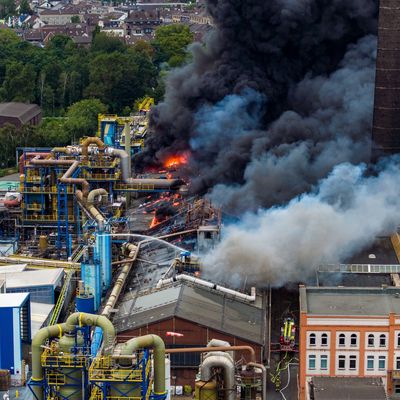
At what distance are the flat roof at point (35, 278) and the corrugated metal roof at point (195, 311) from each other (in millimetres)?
3756

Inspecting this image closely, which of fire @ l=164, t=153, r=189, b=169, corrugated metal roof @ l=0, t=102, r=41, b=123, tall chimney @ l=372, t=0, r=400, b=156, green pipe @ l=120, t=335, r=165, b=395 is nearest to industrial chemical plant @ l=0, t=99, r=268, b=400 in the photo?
green pipe @ l=120, t=335, r=165, b=395

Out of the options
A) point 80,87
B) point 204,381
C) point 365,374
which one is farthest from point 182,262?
point 80,87

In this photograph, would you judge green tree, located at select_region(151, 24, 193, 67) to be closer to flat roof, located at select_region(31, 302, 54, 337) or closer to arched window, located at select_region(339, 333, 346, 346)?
flat roof, located at select_region(31, 302, 54, 337)

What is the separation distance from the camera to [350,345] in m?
43.3

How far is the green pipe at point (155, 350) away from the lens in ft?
111

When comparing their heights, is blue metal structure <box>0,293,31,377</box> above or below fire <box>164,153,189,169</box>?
below

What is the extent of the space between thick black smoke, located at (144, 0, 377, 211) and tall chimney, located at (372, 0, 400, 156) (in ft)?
7.16

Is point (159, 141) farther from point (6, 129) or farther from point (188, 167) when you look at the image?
point (6, 129)

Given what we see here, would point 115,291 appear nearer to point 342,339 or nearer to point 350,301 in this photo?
point 350,301

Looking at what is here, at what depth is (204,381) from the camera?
35.9 metres

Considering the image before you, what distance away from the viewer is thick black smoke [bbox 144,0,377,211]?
65.5m

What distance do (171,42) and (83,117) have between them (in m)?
29.0

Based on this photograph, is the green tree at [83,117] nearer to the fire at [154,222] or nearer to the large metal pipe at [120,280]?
the fire at [154,222]

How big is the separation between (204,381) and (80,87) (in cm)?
7285
